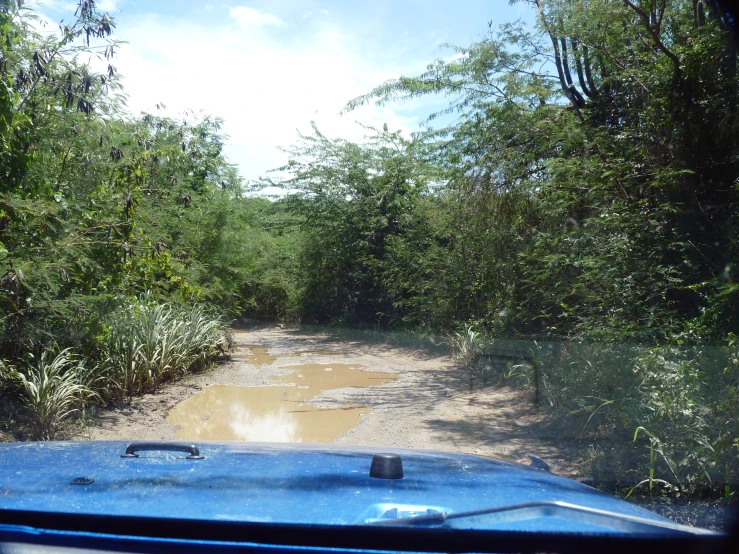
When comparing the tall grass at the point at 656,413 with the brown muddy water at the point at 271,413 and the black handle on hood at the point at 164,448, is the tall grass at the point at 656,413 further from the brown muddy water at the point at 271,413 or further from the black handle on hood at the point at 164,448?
the black handle on hood at the point at 164,448

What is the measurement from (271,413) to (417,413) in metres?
2.04

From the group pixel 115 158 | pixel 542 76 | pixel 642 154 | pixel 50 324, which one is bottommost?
pixel 50 324

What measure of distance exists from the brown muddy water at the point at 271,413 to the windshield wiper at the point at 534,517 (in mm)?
6058

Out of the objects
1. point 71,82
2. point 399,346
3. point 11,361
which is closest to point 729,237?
point 71,82

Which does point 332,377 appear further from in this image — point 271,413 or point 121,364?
point 121,364

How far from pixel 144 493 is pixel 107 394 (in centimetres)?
726

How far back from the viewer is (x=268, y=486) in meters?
2.34

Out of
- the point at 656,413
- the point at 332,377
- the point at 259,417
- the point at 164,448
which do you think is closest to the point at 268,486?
the point at 164,448

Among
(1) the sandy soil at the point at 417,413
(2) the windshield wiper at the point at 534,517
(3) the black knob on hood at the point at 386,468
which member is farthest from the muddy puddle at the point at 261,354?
(2) the windshield wiper at the point at 534,517

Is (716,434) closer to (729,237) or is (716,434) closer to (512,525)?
(729,237)

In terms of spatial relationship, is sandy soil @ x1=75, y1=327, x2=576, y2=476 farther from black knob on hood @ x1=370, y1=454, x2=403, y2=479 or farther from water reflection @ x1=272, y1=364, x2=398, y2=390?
black knob on hood @ x1=370, y1=454, x2=403, y2=479

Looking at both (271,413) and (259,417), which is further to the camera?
(271,413)

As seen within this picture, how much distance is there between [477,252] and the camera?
44.6 feet

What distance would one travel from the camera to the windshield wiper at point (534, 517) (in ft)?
5.80
